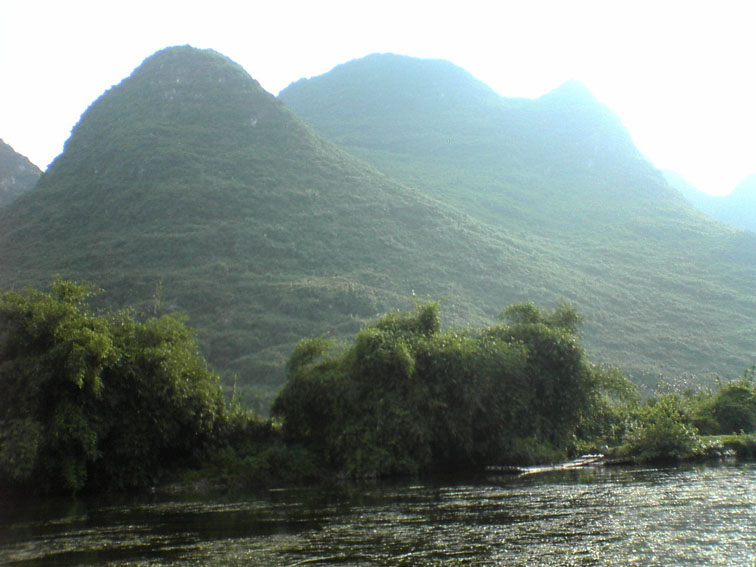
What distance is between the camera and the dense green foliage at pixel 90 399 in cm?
2320

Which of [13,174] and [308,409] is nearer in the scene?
[308,409]

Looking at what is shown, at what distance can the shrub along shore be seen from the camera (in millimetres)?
23750

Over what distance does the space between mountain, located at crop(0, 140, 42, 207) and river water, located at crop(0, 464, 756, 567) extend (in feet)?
378

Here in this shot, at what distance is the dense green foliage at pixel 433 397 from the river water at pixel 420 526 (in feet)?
15.4


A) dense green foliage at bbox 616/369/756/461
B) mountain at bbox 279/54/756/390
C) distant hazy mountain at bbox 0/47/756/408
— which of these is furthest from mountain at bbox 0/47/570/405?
dense green foliage at bbox 616/369/756/461

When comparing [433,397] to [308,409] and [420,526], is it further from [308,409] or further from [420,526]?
[420,526]

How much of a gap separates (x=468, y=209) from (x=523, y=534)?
111 m

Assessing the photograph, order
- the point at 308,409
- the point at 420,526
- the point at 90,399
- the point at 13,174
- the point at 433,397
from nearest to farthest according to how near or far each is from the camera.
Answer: the point at 420,526 < the point at 90,399 < the point at 433,397 < the point at 308,409 < the point at 13,174

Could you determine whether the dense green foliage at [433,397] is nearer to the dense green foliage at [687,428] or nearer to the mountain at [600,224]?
the dense green foliage at [687,428]

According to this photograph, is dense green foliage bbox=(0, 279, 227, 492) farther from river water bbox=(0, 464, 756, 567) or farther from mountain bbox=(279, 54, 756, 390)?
mountain bbox=(279, 54, 756, 390)

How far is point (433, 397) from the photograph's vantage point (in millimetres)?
28281

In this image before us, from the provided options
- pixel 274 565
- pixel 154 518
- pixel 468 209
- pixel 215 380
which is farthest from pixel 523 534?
pixel 468 209

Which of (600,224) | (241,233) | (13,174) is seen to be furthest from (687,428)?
(13,174)

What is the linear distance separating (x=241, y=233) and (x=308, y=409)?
5882 centimetres
